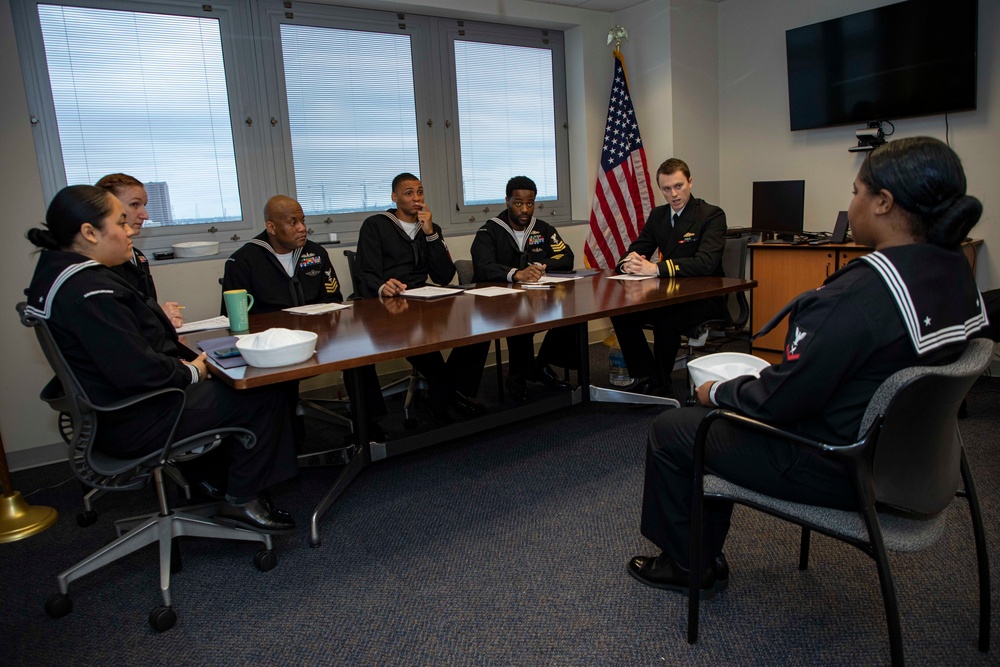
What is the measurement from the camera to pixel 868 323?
1391 millimetres

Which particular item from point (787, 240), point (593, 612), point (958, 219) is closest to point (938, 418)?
point (958, 219)

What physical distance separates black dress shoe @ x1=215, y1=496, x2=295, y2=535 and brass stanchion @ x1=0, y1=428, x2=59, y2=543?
931 millimetres

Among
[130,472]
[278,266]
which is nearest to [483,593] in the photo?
[130,472]

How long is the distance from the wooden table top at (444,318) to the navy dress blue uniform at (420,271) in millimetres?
435

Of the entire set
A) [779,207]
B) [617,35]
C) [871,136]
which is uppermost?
[617,35]

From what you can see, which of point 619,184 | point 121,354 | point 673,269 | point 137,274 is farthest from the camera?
point 619,184

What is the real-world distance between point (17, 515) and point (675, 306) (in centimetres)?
321

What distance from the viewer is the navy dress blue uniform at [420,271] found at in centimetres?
358

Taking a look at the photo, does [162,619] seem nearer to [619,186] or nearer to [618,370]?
[618,370]

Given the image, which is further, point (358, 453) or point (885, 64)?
point (885, 64)

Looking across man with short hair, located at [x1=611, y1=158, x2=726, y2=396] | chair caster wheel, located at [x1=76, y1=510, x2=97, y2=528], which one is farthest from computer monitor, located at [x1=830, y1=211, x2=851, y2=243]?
chair caster wheel, located at [x1=76, y1=510, x2=97, y2=528]

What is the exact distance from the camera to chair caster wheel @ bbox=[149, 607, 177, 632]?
1935mm

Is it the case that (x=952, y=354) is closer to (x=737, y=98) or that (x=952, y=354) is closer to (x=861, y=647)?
(x=861, y=647)

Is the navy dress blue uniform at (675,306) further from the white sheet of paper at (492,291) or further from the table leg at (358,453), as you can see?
the table leg at (358,453)
